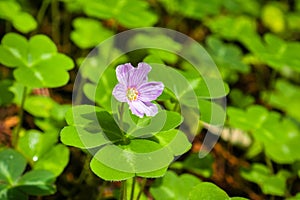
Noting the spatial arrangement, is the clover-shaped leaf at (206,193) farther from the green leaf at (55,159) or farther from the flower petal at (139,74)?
the green leaf at (55,159)

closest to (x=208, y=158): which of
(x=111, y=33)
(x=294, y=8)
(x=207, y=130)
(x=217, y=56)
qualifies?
(x=207, y=130)

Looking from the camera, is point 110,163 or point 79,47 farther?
point 79,47

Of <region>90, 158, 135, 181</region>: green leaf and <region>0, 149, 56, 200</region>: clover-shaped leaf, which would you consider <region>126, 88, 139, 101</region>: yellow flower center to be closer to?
<region>90, 158, 135, 181</region>: green leaf

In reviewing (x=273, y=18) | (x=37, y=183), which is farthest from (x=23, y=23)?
(x=273, y=18)

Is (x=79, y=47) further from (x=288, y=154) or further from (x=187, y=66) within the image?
(x=288, y=154)

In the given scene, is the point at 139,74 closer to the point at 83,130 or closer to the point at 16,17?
the point at 83,130

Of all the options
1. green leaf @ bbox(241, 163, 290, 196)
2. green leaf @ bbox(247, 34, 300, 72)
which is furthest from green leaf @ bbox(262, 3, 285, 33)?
green leaf @ bbox(241, 163, 290, 196)
